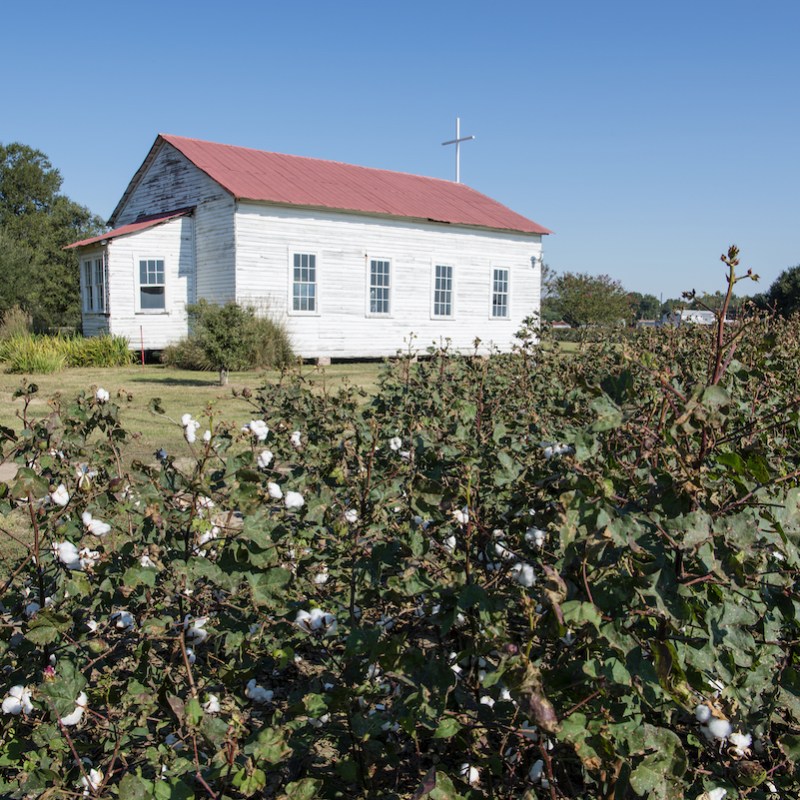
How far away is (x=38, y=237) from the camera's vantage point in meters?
41.7

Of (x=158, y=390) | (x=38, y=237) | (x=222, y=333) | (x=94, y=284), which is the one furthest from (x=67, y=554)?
(x=38, y=237)

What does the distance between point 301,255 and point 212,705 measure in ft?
58.0

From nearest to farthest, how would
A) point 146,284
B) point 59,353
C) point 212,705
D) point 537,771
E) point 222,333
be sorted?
point 537,771 → point 212,705 → point 222,333 → point 59,353 → point 146,284

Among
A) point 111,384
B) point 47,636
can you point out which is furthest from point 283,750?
point 111,384

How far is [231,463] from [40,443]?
867 millimetres

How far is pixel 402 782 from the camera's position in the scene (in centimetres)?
228

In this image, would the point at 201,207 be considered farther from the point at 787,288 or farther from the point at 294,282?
the point at 787,288

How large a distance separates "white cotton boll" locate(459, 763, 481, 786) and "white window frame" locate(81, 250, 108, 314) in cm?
1805

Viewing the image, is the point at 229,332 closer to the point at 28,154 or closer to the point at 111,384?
the point at 111,384

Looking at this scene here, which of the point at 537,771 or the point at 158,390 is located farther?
the point at 158,390

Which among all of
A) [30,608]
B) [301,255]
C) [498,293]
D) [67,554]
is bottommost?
[30,608]

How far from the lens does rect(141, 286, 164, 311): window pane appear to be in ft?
61.3

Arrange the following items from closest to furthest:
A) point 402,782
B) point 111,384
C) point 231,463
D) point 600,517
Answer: point 600,517 → point 231,463 → point 402,782 → point 111,384

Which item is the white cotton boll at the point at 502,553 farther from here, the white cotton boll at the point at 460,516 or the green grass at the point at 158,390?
the green grass at the point at 158,390
